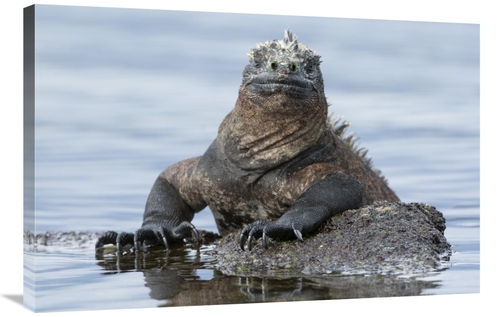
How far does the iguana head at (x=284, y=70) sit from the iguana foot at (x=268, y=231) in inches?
49.3

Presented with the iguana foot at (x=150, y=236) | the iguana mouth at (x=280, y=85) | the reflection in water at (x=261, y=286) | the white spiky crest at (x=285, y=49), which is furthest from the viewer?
the iguana foot at (x=150, y=236)

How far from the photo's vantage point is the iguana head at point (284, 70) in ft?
30.3

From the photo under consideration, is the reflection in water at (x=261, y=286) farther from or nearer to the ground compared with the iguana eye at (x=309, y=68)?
nearer to the ground

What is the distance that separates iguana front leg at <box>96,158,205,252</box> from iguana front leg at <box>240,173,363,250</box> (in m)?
1.39

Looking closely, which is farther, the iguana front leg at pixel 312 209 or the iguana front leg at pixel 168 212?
the iguana front leg at pixel 168 212

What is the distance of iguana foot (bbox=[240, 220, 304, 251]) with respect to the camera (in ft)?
28.6

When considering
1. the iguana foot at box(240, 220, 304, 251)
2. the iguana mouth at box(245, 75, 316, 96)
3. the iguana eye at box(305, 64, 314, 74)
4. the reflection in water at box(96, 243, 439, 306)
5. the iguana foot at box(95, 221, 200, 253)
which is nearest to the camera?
the reflection in water at box(96, 243, 439, 306)

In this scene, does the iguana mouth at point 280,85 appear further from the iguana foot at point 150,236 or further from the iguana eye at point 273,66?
the iguana foot at point 150,236

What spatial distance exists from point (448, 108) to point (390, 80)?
767mm

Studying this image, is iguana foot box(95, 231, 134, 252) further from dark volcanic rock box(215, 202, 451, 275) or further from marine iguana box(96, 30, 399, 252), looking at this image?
dark volcanic rock box(215, 202, 451, 275)

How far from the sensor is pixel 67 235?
11.3 metres

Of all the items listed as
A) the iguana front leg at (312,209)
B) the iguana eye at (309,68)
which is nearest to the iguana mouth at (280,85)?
the iguana eye at (309,68)

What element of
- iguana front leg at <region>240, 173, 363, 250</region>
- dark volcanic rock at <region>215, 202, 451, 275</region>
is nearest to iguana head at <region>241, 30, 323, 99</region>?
iguana front leg at <region>240, 173, 363, 250</region>

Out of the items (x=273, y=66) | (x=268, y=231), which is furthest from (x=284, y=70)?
(x=268, y=231)
